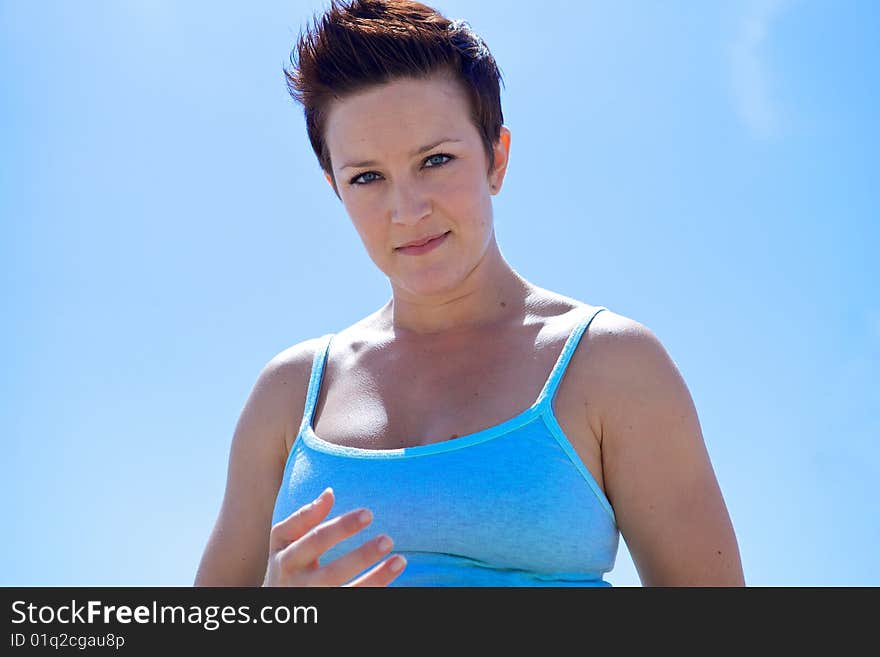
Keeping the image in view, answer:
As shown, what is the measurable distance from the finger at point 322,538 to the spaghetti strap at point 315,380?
0.83 m

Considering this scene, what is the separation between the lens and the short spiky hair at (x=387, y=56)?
295 cm

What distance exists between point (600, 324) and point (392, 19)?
1.16 meters

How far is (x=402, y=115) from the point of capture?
2889 mm

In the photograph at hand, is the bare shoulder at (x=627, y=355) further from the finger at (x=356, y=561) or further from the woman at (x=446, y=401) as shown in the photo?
the finger at (x=356, y=561)

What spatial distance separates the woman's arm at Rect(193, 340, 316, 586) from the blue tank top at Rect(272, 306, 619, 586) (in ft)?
1.71

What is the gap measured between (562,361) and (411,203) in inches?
25.4

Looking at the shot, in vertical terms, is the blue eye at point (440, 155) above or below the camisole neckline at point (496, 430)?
above

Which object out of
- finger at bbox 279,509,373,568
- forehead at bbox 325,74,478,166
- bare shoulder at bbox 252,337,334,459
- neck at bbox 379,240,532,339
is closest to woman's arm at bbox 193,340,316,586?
bare shoulder at bbox 252,337,334,459

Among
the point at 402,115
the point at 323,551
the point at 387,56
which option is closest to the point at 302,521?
the point at 323,551

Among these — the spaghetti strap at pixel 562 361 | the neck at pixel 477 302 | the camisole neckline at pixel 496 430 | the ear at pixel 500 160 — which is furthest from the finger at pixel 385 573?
the ear at pixel 500 160

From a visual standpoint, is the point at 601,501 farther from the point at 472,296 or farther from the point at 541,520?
the point at 472,296

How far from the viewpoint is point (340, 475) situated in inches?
109

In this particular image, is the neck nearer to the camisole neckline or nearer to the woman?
the woman
